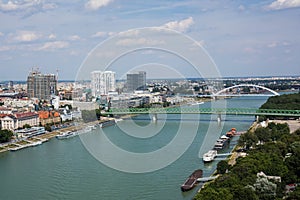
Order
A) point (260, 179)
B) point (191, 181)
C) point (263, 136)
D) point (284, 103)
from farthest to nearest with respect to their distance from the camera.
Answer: point (284, 103), point (263, 136), point (191, 181), point (260, 179)

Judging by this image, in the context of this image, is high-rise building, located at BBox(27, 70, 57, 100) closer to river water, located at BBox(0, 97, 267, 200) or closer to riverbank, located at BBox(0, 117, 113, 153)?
riverbank, located at BBox(0, 117, 113, 153)

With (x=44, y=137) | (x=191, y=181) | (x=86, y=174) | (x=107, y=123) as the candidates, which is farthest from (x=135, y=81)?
(x=191, y=181)

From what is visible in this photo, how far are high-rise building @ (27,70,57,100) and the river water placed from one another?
939 centimetres

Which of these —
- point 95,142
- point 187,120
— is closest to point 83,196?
point 95,142

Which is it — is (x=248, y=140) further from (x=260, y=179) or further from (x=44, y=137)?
(x=44, y=137)

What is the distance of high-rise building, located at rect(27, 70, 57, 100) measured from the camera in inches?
674

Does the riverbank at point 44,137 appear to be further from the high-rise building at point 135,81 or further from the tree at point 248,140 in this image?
the high-rise building at point 135,81

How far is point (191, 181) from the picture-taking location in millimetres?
4785

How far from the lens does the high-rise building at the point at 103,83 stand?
17.6 m

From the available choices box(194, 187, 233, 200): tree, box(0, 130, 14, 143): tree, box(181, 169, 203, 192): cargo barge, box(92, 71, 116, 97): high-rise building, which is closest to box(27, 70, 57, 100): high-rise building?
box(92, 71, 116, 97): high-rise building

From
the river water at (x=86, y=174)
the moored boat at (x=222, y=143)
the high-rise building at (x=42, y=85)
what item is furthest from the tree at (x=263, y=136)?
the high-rise building at (x=42, y=85)

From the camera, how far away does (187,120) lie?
35.7 ft

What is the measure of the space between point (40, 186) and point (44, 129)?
15.5 ft

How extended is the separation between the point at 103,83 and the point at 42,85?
2.54m
